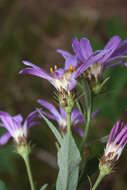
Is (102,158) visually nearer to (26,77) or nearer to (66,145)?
(66,145)

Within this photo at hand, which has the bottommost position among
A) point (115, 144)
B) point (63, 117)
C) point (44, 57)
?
point (115, 144)

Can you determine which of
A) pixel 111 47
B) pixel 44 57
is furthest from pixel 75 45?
pixel 44 57

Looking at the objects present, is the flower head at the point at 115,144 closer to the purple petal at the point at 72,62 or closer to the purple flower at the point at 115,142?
the purple flower at the point at 115,142

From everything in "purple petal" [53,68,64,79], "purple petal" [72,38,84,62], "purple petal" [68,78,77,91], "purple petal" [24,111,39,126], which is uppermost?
"purple petal" [72,38,84,62]

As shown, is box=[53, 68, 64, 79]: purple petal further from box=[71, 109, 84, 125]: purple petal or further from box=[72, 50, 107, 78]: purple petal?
box=[71, 109, 84, 125]: purple petal

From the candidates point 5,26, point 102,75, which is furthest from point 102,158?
point 5,26

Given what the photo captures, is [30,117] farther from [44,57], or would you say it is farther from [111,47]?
[44,57]

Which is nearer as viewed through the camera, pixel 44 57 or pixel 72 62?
pixel 72 62

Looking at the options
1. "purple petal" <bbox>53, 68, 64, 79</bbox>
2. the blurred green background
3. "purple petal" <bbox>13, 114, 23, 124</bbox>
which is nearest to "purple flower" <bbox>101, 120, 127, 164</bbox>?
"purple petal" <bbox>53, 68, 64, 79</bbox>
